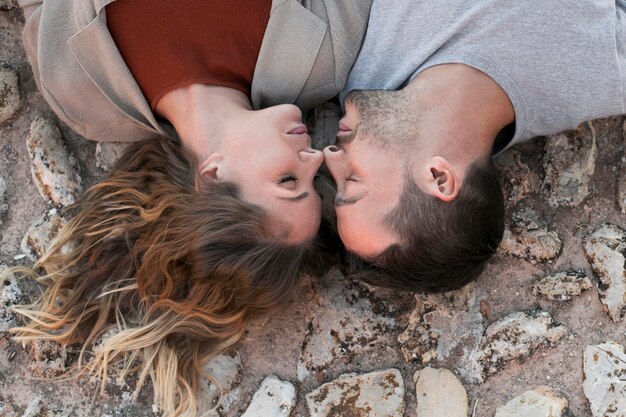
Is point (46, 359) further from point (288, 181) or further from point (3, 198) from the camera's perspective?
point (288, 181)

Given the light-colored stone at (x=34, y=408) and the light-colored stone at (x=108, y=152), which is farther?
the light-colored stone at (x=108, y=152)

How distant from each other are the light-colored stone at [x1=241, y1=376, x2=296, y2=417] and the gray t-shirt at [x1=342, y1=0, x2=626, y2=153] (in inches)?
53.4

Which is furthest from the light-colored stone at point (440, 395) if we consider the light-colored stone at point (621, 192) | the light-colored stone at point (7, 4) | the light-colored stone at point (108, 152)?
the light-colored stone at point (7, 4)

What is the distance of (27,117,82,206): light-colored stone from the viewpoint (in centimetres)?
311

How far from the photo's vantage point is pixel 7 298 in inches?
117

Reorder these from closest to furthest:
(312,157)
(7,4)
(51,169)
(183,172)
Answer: (312,157) < (183,172) < (51,169) < (7,4)

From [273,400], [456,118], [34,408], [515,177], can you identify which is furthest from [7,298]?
[515,177]

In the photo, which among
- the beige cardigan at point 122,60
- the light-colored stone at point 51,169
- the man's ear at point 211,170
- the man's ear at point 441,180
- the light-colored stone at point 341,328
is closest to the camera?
the man's ear at point 441,180

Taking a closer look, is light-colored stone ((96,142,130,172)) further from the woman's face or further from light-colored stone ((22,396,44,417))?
light-colored stone ((22,396,44,417))

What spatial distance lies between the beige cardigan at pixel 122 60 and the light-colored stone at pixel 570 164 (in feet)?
3.01

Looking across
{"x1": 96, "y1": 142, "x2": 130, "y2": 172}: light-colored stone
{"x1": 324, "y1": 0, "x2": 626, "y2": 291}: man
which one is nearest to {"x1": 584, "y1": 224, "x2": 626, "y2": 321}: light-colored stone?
{"x1": 324, "y1": 0, "x2": 626, "y2": 291}: man

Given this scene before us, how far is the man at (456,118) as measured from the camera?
268 centimetres

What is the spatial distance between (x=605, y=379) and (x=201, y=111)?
1.84 m

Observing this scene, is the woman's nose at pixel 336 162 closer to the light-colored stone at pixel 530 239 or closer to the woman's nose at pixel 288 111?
the woman's nose at pixel 288 111
